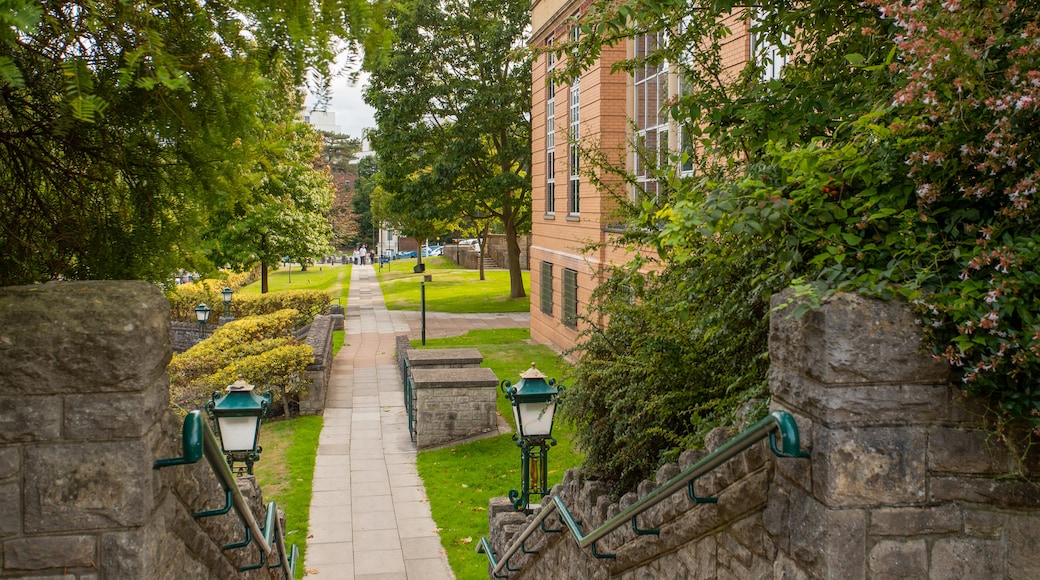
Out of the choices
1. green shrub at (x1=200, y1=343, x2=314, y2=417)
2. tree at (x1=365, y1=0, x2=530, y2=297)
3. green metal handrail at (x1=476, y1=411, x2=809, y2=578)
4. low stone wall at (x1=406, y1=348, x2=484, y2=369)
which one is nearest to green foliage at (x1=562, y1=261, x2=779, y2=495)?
green metal handrail at (x1=476, y1=411, x2=809, y2=578)

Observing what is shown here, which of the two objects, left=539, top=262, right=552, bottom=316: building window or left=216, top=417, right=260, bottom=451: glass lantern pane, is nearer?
left=216, top=417, right=260, bottom=451: glass lantern pane

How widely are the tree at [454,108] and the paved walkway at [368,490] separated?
1141 cm

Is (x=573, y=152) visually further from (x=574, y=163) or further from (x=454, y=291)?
(x=454, y=291)

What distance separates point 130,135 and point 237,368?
14437mm

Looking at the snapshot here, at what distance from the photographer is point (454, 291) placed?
45.8m

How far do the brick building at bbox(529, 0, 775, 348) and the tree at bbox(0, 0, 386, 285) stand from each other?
9760 mm

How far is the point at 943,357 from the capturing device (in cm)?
325

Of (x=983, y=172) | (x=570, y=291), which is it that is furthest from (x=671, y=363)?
(x=570, y=291)

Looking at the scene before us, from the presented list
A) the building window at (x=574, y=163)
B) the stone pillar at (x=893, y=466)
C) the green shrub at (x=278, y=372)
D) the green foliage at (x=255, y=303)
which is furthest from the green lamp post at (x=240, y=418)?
the green foliage at (x=255, y=303)

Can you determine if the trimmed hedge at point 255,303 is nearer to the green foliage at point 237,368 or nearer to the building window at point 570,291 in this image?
the green foliage at point 237,368

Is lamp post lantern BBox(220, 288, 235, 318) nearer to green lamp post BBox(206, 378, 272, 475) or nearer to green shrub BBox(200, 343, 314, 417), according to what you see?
green shrub BBox(200, 343, 314, 417)

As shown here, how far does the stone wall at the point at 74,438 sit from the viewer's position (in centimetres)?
321

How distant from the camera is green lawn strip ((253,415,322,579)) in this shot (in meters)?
12.3

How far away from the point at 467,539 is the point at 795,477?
8.91 m
